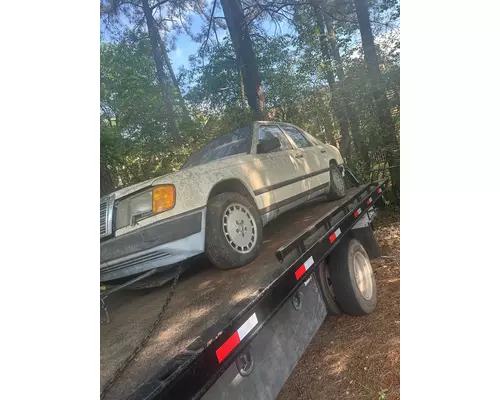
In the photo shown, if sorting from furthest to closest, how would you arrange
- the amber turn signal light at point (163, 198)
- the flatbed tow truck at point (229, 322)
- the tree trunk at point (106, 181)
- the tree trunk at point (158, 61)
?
the tree trunk at point (158, 61) → the tree trunk at point (106, 181) → the amber turn signal light at point (163, 198) → the flatbed tow truck at point (229, 322)

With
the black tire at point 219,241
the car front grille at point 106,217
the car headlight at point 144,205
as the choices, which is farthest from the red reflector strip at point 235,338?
the car front grille at point 106,217

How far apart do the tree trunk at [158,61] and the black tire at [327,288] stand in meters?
1.07

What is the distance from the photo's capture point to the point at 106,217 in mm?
1512

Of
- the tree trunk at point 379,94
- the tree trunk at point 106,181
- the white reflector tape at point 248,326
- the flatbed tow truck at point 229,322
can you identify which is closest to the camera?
the flatbed tow truck at point 229,322

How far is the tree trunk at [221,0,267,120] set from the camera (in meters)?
1.75

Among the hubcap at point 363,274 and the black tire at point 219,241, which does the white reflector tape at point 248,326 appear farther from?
the hubcap at point 363,274

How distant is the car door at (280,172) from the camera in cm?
175

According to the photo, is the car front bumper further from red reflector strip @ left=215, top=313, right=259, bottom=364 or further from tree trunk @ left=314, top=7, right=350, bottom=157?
tree trunk @ left=314, top=7, right=350, bottom=157

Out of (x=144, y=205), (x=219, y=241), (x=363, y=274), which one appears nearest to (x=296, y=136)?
(x=219, y=241)

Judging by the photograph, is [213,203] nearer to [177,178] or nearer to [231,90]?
[177,178]

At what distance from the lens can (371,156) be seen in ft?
6.35

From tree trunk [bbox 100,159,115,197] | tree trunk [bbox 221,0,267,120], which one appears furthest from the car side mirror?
tree trunk [bbox 100,159,115,197]

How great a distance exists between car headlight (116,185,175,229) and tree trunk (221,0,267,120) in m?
0.62
